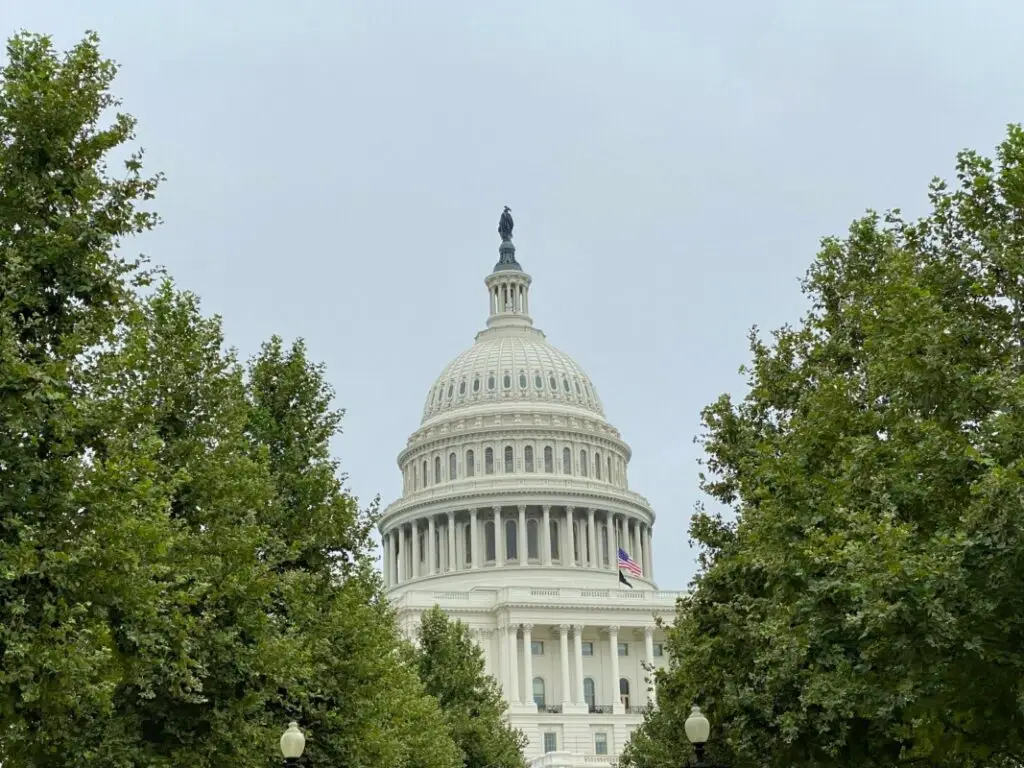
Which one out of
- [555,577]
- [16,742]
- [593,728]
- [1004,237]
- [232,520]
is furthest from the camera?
[555,577]

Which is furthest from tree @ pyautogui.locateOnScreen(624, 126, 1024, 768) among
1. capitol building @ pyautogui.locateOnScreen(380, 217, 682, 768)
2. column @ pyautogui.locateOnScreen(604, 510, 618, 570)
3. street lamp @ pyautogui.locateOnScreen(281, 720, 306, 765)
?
column @ pyautogui.locateOnScreen(604, 510, 618, 570)

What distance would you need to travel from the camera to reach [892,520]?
27562mm

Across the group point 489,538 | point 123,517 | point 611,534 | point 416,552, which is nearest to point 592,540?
point 611,534

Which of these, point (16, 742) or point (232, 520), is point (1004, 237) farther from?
point (16, 742)

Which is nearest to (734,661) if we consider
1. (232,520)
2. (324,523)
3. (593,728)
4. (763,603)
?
(763,603)

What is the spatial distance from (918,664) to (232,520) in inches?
550

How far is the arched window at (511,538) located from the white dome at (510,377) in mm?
13240

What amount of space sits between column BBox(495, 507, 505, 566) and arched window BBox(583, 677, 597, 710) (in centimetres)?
1682

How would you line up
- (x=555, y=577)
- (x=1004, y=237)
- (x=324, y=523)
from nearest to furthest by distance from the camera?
(x=1004, y=237), (x=324, y=523), (x=555, y=577)

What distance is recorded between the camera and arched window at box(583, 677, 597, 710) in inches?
5817

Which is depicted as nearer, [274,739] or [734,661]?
[274,739]

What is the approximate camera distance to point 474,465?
169 meters

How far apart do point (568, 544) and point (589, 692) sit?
1855 cm

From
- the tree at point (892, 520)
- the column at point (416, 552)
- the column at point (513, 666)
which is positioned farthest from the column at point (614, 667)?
the tree at point (892, 520)
